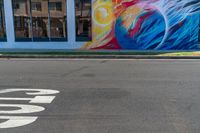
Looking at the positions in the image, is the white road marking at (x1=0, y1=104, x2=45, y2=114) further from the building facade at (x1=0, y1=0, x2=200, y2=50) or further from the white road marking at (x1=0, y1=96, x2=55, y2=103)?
the building facade at (x1=0, y1=0, x2=200, y2=50)

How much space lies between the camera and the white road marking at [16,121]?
4.23 metres

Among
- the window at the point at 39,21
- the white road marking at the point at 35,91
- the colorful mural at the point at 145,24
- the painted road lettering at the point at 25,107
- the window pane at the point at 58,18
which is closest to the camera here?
the painted road lettering at the point at 25,107

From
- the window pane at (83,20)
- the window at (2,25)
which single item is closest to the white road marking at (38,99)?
the window pane at (83,20)

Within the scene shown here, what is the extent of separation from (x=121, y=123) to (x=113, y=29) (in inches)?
438

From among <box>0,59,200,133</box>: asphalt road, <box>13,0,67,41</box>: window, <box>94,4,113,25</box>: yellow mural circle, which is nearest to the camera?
<box>0,59,200,133</box>: asphalt road

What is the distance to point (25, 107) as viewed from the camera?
5.07 metres

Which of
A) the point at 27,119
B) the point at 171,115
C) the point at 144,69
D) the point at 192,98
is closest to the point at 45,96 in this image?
the point at 27,119

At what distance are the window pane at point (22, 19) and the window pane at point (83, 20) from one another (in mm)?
3208

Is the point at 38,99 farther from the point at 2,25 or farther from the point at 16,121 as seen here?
the point at 2,25

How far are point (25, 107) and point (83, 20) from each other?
1066 centimetres

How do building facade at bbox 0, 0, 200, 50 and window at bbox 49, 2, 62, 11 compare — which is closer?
building facade at bbox 0, 0, 200, 50

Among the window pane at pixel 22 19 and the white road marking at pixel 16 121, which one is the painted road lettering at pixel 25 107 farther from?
the window pane at pixel 22 19

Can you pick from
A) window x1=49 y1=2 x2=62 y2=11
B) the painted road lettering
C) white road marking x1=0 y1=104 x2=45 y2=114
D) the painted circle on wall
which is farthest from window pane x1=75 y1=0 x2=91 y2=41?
white road marking x1=0 y1=104 x2=45 y2=114

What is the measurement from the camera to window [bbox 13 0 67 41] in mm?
15242
